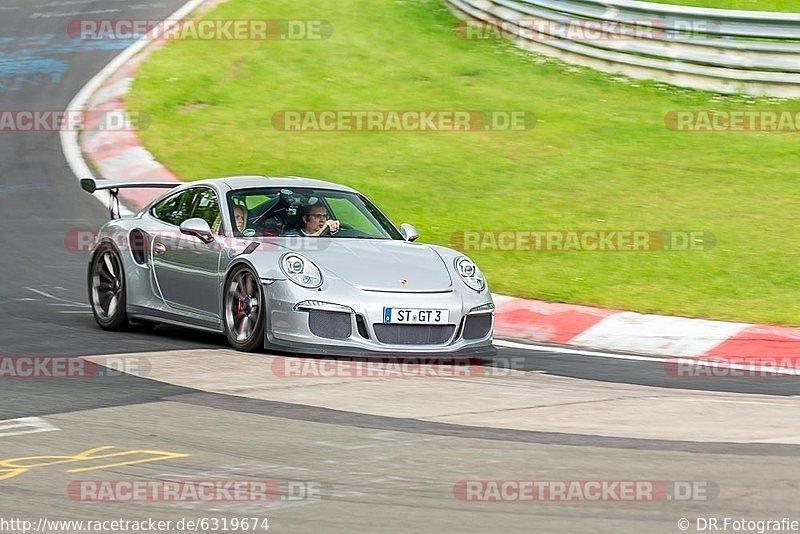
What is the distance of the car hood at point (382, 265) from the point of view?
893 cm

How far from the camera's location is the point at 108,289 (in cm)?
1055

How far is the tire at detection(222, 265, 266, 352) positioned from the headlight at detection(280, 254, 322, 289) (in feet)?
0.72

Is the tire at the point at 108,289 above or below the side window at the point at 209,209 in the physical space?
below

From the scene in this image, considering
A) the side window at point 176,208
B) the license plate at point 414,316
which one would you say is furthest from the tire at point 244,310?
the side window at point 176,208

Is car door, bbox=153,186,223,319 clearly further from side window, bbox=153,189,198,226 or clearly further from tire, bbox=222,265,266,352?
tire, bbox=222,265,266,352

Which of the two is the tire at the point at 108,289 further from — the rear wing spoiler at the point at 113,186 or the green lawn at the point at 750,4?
the green lawn at the point at 750,4

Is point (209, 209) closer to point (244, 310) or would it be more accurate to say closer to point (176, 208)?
point (176, 208)

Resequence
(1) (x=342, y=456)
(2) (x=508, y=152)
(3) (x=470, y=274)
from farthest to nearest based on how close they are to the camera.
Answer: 1. (2) (x=508, y=152)
2. (3) (x=470, y=274)
3. (1) (x=342, y=456)

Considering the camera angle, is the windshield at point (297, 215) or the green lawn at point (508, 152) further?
the green lawn at point (508, 152)

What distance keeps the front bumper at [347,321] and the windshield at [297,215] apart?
2.82ft

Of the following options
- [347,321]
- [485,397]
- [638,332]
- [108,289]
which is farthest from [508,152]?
[485,397]

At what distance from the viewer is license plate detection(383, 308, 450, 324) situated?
8750mm

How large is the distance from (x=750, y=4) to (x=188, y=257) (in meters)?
12.9

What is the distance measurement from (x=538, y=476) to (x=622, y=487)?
378mm
